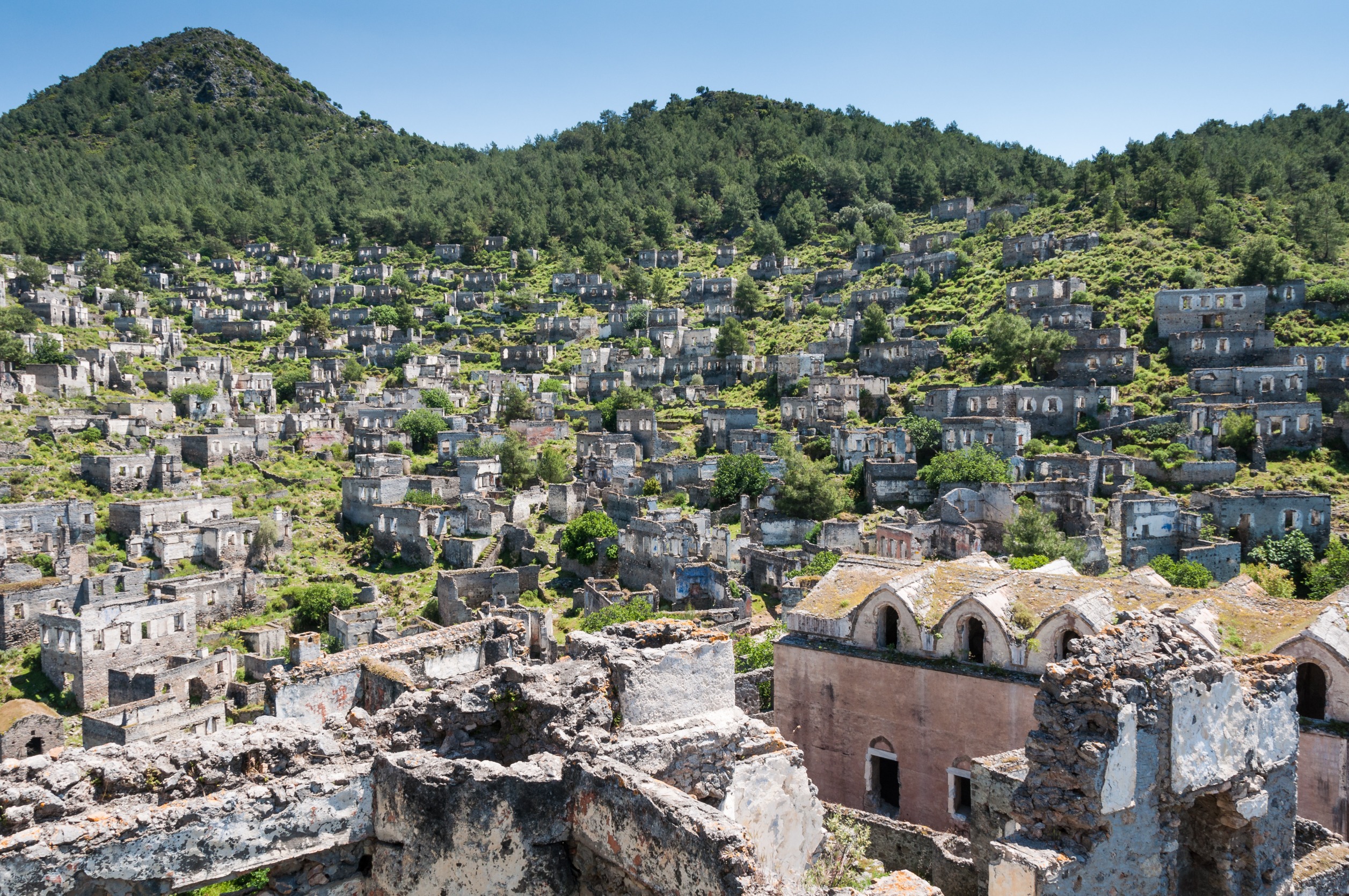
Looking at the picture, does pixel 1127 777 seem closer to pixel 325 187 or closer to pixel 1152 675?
pixel 1152 675

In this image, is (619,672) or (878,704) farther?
(878,704)

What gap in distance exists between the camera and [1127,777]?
9.57 meters

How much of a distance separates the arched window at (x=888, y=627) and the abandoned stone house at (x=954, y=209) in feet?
307

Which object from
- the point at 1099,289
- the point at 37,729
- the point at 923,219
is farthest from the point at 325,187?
the point at 37,729

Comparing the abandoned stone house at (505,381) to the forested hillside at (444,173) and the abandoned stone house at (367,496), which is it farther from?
the forested hillside at (444,173)

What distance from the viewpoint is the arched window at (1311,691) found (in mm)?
15312

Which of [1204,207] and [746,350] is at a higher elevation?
[1204,207]

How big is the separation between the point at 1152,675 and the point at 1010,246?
260 feet

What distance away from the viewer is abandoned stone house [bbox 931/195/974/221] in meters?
106

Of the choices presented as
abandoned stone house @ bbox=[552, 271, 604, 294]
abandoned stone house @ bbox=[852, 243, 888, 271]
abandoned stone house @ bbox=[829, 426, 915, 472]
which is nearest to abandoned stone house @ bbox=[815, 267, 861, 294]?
abandoned stone house @ bbox=[852, 243, 888, 271]

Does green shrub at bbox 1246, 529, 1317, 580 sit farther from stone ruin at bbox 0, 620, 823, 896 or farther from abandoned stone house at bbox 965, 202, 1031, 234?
abandoned stone house at bbox 965, 202, 1031, 234

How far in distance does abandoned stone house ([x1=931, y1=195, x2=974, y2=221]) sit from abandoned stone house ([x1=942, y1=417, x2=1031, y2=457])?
5822 centimetres

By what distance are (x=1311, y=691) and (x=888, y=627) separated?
22.7ft

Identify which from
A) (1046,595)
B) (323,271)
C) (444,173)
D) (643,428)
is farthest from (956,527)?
(444,173)
